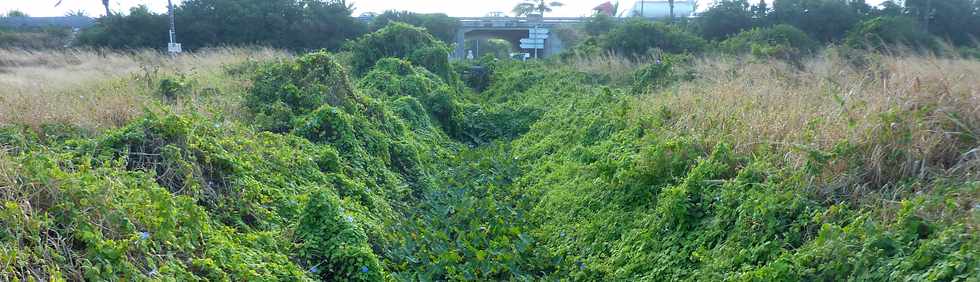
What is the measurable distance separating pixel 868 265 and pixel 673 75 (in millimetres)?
10451

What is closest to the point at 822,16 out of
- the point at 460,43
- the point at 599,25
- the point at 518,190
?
the point at 599,25

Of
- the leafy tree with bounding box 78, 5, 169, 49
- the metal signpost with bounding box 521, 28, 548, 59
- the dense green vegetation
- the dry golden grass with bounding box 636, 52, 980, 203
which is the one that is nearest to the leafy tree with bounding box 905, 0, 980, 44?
the metal signpost with bounding box 521, 28, 548, 59

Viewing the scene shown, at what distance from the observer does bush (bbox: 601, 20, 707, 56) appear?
2481 cm

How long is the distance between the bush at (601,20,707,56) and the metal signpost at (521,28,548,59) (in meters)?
11.4

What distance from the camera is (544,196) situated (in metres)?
8.26

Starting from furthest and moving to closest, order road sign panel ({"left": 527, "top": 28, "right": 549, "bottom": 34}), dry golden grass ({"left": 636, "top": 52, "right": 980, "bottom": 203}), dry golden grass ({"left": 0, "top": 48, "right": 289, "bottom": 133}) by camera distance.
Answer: road sign panel ({"left": 527, "top": 28, "right": 549, "bottom": 34})
dry golden grass ({"left": 0, "top": 48, "right": 289, "bottom": 133})
dry golden grass ({"left": 636, "top": 52, "right": 980, "bottom": 203})

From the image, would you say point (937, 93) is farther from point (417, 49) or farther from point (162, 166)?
point (417, 49)

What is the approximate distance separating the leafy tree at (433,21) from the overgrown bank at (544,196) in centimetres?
2919

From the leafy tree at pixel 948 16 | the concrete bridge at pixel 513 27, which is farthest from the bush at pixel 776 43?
the concrete bridge at pixel 513 27

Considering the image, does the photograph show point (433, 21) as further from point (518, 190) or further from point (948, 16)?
point (518, 190)

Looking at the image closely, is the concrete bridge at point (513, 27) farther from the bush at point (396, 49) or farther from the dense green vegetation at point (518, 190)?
the dense green vegetation at point (518, 190)

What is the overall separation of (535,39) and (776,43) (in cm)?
1777

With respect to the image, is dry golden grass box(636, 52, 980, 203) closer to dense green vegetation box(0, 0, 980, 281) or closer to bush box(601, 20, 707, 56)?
dense green vegetation box(0, 0, 980, 281)

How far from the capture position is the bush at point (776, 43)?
18.8 metres
